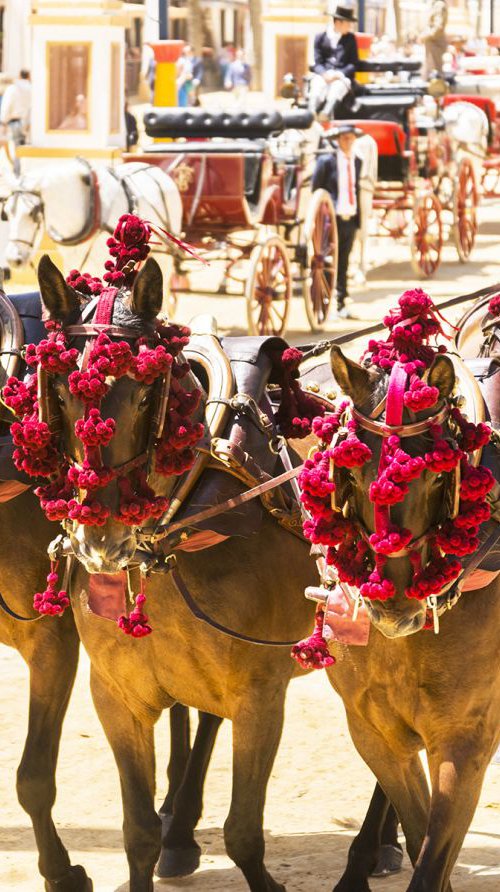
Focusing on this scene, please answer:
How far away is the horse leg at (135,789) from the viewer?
4191mm

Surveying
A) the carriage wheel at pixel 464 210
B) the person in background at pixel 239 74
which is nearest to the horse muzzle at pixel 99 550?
the carriage wheel at pixel 464 210

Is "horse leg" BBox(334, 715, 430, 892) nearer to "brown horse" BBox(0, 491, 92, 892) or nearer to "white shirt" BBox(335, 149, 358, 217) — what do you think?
"brown horse" BBox(0, 491, 92, 892)

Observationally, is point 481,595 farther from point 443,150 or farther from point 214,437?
point 443,150

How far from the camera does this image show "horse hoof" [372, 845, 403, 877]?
4777mm

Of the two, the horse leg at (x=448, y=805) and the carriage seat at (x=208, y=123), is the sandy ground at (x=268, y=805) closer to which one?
the horse leg at (x=448, y=805)

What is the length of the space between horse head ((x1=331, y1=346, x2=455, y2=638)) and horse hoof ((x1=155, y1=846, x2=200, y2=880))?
173 cm

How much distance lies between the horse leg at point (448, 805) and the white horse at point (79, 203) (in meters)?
8.94

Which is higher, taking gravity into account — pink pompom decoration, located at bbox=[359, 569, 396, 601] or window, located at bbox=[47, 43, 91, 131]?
window, located at bbox=[47, 43, 91, 131]

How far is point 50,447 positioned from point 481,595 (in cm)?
108

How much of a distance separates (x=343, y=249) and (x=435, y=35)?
1533cm

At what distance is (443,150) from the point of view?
60.0 ft

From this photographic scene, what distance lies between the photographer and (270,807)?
213 inches

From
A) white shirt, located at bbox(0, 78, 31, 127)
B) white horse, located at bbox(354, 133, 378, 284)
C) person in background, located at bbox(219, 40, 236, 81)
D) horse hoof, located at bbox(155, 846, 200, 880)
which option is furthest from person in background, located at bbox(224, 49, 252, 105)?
horse hoof, located at bbox(155, 846, 200, 880)

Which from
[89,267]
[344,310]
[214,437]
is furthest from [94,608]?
[344,310]
